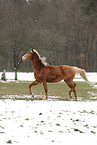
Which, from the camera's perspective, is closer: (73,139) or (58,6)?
(73,139)

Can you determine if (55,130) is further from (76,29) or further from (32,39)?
(76,29)

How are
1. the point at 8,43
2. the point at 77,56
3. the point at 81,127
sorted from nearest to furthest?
the point at 81,127, the point at 8,43, the point at 77,56

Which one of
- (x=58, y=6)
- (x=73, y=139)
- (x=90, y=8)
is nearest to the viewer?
(x=73, y=139)

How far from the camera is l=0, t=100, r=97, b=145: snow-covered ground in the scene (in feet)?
21.5

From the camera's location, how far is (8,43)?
4022 centimetres

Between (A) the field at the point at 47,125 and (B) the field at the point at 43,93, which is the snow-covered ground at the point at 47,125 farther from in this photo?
(B) the field at the point at 43,93

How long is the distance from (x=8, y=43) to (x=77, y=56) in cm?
3377

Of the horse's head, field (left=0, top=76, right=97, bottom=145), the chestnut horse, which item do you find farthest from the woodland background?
field (left=0, top=76, right=97, bottom=145)

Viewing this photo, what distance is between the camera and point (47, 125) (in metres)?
8.17

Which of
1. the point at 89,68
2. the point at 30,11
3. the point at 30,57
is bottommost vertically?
the point at 89,68

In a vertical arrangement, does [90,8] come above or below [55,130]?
above

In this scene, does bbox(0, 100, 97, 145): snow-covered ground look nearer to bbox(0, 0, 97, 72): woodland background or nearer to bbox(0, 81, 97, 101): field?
bbox(0, 81, 97, 101): field

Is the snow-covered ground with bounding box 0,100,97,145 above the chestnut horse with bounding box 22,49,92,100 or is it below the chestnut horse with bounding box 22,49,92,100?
below

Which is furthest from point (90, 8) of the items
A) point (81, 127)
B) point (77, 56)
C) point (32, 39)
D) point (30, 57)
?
point (77, 56)
